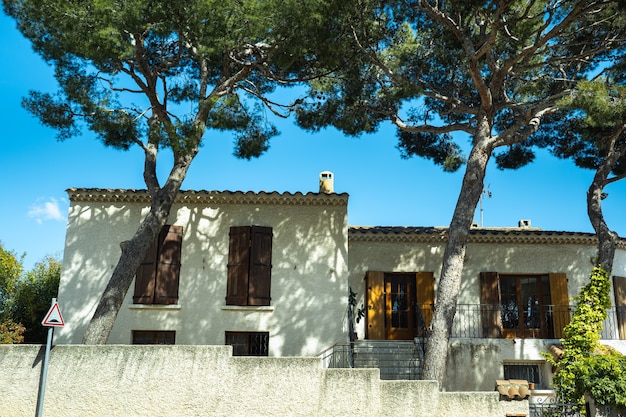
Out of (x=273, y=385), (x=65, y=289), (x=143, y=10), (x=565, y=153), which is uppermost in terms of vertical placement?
(x=143, y=10)

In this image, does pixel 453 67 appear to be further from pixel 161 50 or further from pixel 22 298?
pixel 22 298

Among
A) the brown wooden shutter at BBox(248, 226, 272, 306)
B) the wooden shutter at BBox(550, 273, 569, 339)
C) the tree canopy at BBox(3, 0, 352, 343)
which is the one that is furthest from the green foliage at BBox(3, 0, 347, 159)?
the wooden shutter at BBox(550, 273, 569, 339)

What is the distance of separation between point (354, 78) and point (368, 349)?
6.91 meters

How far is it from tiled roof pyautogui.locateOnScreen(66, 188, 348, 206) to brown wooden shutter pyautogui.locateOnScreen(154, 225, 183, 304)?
2.91 ft

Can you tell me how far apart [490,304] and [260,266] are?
21.2ft

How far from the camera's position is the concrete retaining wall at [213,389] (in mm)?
9586

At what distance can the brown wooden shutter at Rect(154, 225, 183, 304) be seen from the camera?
14.3 metres

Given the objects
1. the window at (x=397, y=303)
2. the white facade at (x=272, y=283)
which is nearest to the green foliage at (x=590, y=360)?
the white facade at (x=272, y=283)

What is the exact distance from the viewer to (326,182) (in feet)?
57.7

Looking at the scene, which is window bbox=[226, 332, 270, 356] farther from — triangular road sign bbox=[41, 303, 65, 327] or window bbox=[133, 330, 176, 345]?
triangular road sign bbox=[41, 303, 65, 327]

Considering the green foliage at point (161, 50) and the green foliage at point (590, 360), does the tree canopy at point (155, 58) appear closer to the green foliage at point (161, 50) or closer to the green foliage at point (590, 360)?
the green foliage at point (161, 50)

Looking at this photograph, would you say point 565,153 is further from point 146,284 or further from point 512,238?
point 146,284

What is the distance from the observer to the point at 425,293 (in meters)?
16.2

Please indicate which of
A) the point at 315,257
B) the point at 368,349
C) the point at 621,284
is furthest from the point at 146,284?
the point at 621,284
